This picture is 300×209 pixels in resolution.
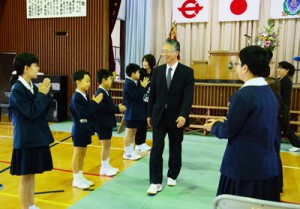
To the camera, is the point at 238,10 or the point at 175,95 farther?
the point at 238,10

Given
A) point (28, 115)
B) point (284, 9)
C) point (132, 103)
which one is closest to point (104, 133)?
point (132, 103)

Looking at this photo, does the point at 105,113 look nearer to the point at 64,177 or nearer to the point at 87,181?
the point at 87,181

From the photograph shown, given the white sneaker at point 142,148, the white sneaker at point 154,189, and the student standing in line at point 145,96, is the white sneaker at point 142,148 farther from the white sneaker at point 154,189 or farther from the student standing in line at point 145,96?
the white sneaker at point 154,189

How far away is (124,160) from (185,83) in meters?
1.72

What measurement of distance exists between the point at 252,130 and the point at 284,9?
678 centimetres

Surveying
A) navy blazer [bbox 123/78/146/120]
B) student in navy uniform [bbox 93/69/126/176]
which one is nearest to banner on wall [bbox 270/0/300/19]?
navy blazer [bbox 123/78/146/120]

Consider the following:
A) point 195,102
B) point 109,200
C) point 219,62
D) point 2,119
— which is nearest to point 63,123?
point 2,119

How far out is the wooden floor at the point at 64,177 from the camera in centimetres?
294

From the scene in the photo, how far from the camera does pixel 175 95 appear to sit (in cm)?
306

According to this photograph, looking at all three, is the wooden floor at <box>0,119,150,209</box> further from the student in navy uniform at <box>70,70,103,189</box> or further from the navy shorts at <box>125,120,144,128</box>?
the navy shorts at <box>125,120,144,128</box>

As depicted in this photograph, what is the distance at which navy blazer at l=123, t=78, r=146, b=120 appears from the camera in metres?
4.14

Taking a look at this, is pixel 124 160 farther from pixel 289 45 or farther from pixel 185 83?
pixel 289 45

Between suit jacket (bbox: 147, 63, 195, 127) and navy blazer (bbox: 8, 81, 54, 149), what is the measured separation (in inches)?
44.4

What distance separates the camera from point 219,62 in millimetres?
6688
